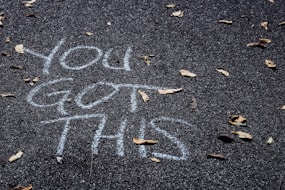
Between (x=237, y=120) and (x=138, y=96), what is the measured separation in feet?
3.20

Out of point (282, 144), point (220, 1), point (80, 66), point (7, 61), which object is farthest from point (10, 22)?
point (282, 144)

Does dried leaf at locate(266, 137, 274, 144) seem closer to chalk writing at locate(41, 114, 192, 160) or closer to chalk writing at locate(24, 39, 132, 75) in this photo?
chalk writing at locate(41, 114, 192, 160)

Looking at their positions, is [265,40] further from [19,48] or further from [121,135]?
[19,48]

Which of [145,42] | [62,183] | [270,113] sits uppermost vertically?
[145,42]

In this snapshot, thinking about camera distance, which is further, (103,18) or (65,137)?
(103,18)

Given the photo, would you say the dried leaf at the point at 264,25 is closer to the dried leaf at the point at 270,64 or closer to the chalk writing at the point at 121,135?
the dried leaf at the point at 270,64

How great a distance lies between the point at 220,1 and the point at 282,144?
8.60 feet

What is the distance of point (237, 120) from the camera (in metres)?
3.72

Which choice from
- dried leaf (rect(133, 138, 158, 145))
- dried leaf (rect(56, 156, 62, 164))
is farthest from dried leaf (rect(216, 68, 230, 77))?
dried leaf (rect(56, 156, 62, 164))

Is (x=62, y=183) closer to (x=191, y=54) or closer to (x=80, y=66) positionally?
(x=80, y=66)

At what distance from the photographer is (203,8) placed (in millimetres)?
5367

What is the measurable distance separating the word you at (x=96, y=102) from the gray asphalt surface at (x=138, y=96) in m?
0.01

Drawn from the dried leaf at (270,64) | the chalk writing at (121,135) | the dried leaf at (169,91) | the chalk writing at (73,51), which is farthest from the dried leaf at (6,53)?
the dried leaf at (270,64)

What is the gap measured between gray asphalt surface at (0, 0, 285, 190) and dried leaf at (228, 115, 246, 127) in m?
0.05
